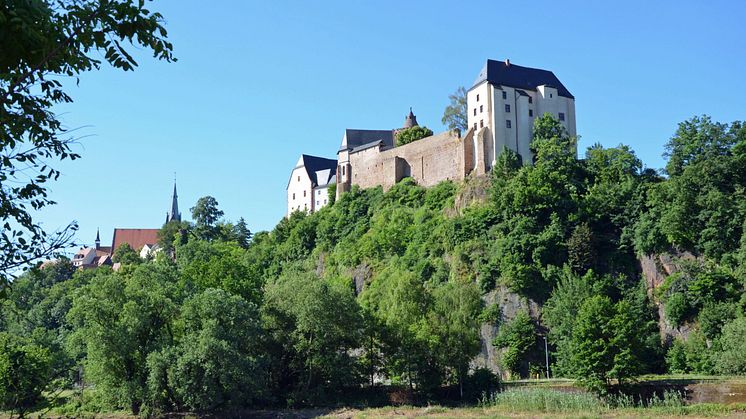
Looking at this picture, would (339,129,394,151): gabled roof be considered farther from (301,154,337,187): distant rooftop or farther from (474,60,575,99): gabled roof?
(474,60,575,99): gabled roof

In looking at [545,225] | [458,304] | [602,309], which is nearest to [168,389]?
[458,304]

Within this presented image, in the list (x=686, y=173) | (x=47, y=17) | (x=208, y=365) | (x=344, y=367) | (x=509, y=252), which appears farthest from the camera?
(x=509, y=252)

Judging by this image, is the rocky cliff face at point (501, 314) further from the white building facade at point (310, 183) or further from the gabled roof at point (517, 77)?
the white building facade at point (310, 183)

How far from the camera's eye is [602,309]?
147ft

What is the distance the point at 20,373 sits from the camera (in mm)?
10531

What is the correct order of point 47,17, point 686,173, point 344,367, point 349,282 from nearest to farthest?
point 47,17
point 344,367
point 686,173
point 349,282

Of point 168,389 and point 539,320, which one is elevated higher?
point 539,320

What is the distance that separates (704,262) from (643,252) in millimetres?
5125

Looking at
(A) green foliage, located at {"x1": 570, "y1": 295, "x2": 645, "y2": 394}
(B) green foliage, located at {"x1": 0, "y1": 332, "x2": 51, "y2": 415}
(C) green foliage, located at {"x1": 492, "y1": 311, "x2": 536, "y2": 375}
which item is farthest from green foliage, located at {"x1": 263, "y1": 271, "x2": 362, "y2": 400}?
(B) green foliage, located at {"x1": 0, "y1": 332, "x2": 51, "y2": 415}

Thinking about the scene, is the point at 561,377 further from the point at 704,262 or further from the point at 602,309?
the point at 704,262

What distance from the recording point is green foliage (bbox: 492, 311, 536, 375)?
55844mm

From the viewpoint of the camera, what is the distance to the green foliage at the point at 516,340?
5584cm

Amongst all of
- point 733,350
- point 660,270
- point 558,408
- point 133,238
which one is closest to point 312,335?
point 558,408

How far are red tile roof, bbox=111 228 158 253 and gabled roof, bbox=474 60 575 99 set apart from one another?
89929 millimetres
